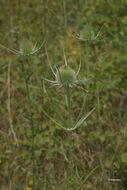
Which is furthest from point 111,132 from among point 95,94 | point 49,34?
point 49,34

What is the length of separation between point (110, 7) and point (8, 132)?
138cm

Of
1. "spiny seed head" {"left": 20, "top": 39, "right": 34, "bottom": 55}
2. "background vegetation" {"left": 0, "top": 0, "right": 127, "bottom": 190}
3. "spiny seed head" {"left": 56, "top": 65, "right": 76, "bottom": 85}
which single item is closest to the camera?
"spiny seed head" {"left": 56, "top": 65, "right": 76, "bottom": 85}

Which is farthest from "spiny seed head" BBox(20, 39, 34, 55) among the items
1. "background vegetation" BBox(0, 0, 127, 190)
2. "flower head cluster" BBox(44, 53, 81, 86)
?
"flower head cluster" BBox(44, 53, 81, 86)

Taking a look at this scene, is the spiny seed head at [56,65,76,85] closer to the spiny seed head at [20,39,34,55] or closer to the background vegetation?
the background vegetation

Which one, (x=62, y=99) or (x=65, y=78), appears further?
(x=62, y=99)

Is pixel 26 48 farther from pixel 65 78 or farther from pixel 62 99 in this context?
pixel 62 99

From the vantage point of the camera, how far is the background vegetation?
2.51 m

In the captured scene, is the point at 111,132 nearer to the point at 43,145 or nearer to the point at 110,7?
the point at 43,145

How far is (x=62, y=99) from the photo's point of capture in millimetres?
3012

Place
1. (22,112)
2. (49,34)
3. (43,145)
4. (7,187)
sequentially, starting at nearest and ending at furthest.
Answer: (7,187)
(43,145)
(22,112)
(49,34)

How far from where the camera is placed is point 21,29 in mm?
3621

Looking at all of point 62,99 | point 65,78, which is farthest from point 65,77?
point 62,99

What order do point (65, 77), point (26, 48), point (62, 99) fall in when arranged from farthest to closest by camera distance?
point (62, 99)
point (26, 48)
point (65, 77)

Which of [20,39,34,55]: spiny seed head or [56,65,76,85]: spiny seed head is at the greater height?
[20,39,34,55]: spiny seed head
